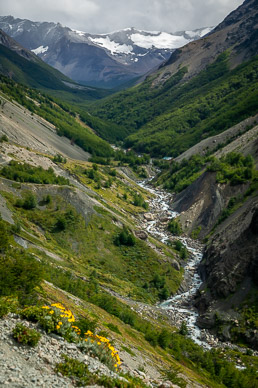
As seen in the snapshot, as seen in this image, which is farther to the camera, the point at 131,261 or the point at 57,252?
the point at 131,261

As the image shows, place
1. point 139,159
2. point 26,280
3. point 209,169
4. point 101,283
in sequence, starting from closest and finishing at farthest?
point 26,280 → point 101,283 → point 209,169 → point 139,159

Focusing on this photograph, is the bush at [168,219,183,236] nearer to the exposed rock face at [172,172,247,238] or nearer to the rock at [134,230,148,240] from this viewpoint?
the exposed rock face at [172,172,247,238]

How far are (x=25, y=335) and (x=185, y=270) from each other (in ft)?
180

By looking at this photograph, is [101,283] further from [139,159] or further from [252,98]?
[252,98]

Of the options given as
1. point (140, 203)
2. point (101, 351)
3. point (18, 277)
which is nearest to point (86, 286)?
point (18, 277)

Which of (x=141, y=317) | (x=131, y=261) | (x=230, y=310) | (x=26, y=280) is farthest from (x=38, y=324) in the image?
(x=131, y=261)

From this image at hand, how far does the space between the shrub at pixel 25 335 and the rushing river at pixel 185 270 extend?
34.9m

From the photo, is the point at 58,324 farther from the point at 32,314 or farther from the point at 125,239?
the point at 125,239

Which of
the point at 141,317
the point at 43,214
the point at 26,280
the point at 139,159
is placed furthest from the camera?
the point at 139,159

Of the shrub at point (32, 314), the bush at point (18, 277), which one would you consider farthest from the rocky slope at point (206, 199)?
the shrub at point (32, 314)

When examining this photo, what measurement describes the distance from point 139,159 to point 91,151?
2518 centimetres

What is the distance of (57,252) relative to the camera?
46.4 meters

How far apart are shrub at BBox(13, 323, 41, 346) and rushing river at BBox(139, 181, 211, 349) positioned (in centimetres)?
3488

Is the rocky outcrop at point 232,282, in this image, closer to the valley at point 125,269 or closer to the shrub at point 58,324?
the valley at point 125,269
